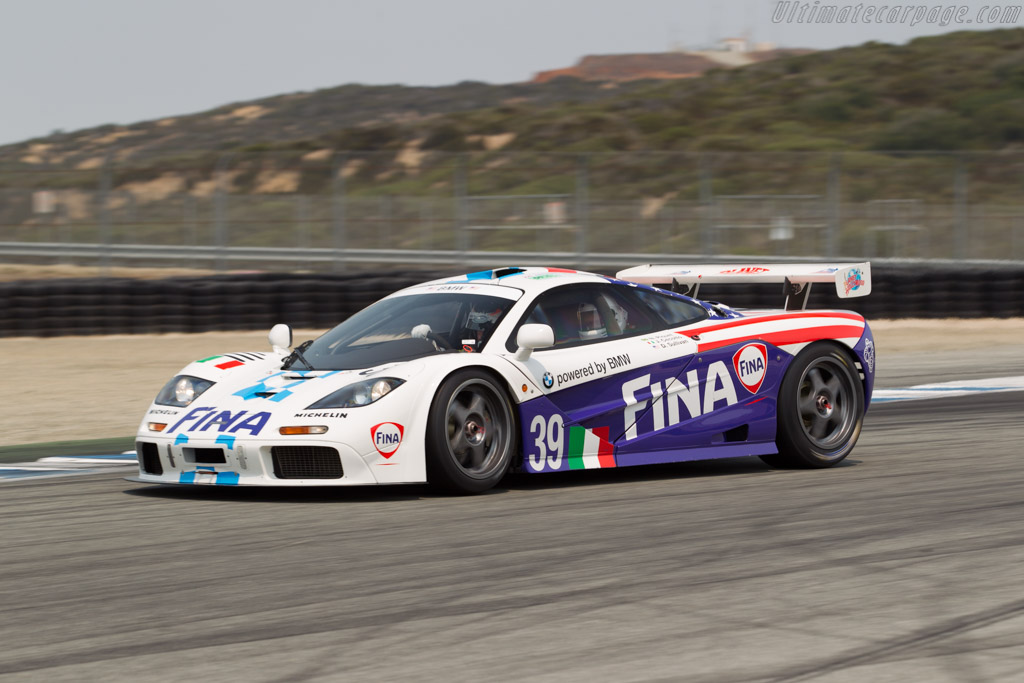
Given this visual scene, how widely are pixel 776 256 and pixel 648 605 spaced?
62.1 ft

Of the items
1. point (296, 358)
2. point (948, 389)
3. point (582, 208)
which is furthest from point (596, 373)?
point (582, 208)

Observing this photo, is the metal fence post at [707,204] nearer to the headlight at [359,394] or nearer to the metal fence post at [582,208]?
the metal fence post at [582,208]

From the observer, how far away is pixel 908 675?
3674 millimetres

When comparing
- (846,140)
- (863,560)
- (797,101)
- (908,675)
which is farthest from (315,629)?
(797,101)

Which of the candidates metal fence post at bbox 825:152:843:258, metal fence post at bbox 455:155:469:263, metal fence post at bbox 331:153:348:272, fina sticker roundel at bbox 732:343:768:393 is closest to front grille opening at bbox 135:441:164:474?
fina sticker roundel at bbox 732:343:768:393

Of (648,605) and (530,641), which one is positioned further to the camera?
(648,605)

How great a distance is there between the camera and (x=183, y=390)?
22.8 feet

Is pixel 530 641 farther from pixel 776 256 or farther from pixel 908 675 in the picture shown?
pixel 776 256

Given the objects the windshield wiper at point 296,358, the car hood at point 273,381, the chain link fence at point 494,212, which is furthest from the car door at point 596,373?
the chain link fence at point 494,212

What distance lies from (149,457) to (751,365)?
10.9 ft

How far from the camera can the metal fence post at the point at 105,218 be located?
22.0m

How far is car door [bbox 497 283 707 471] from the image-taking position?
6.94m

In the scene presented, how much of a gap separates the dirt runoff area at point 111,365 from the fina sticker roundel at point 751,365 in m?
4.79

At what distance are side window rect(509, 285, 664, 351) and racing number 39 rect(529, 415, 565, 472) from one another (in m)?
0.47
